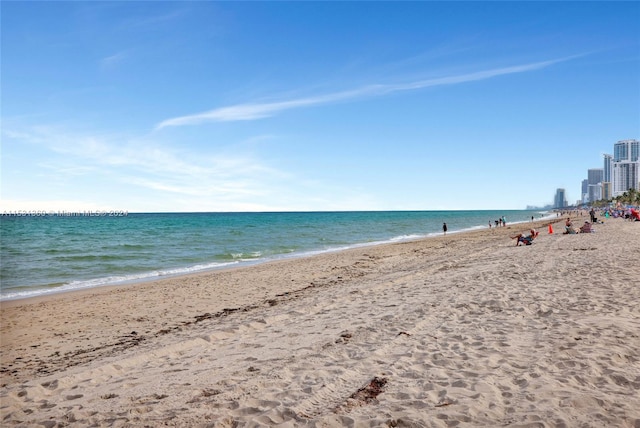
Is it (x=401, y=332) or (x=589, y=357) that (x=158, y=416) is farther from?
(x=589, y=357)

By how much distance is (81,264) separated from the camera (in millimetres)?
26562

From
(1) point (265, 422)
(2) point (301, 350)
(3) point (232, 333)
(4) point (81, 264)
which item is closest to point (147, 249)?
(4) point (81, 264)

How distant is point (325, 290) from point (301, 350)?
7.25 m

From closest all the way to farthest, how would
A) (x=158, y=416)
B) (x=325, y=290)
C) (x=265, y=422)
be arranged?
1. (x=265, y=422)
2. (x=158, y=416)
3. (x=325, y=290)

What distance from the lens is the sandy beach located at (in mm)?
4875

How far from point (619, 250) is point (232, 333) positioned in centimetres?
→ 1810

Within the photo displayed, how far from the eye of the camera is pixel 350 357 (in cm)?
676

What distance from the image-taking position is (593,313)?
8516 mm

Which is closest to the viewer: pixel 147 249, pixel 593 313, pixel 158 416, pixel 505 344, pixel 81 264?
pixel 158 416

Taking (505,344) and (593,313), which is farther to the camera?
(593,313)

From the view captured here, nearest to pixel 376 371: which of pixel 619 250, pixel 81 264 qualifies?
pixel 619 250

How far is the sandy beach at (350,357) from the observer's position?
4875 millimetres

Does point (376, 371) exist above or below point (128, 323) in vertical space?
above

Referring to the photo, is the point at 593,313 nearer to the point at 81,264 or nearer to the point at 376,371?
the point at 376,371
